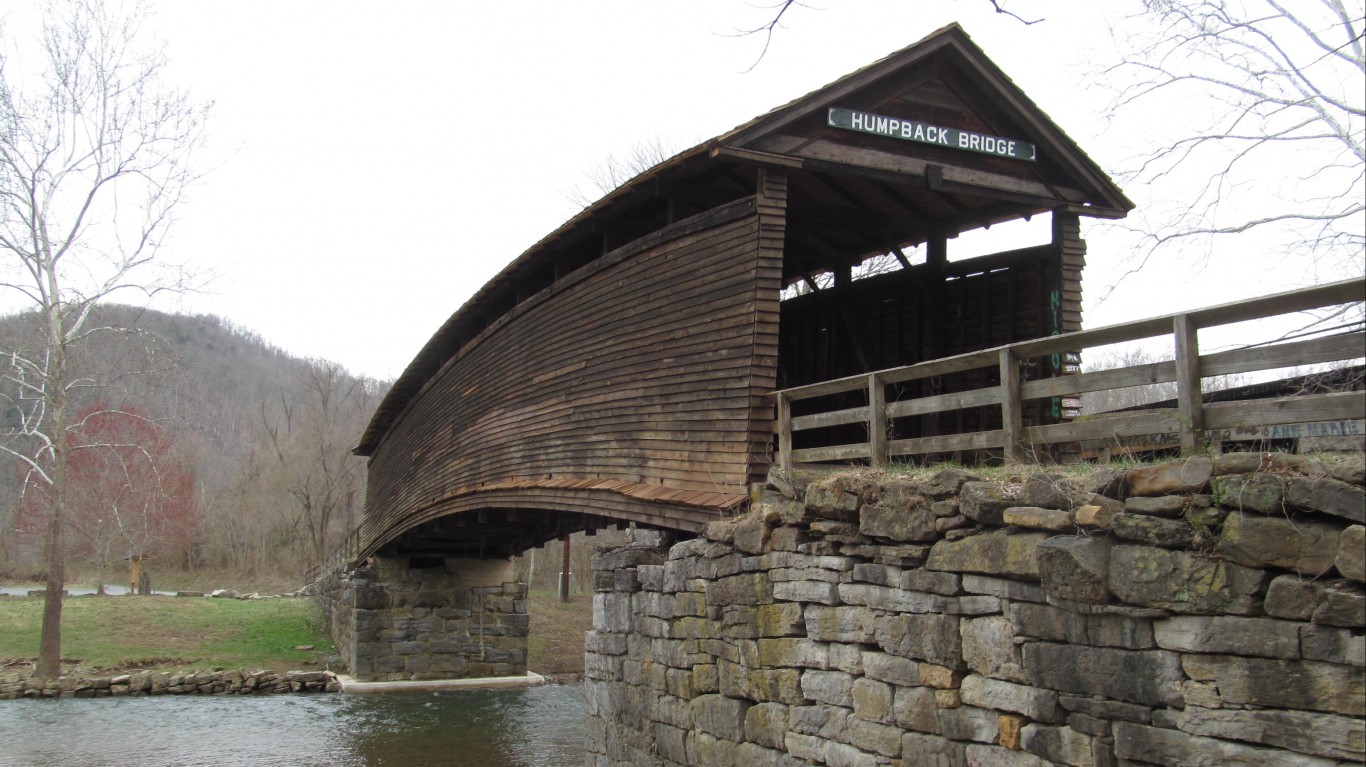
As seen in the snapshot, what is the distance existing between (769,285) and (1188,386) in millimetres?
4267

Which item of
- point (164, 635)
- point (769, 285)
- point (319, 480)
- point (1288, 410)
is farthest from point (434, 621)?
point (319, 480)

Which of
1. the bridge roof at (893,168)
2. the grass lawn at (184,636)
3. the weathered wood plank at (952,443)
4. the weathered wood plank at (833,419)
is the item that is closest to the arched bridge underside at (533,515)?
the weathered wood plank at (833,419)

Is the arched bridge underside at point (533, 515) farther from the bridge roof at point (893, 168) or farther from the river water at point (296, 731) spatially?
the river water at point (296, 731)

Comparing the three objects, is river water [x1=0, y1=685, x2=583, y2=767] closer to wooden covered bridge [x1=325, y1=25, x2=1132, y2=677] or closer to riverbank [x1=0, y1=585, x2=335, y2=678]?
riverbank [x1=0, y1=585, x2=335, y2=678]

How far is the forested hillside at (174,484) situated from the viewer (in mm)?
25406

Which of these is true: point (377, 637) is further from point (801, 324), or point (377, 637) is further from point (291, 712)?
point (801, 324)

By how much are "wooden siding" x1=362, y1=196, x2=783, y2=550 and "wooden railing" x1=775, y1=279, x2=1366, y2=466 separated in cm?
166

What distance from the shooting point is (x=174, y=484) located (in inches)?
1608

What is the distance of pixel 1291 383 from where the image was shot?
6469mm

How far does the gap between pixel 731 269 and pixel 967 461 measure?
2.61m

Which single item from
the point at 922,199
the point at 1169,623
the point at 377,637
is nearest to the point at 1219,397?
the point at 1169,623

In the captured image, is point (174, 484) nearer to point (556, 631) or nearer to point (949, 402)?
point (556, 631)


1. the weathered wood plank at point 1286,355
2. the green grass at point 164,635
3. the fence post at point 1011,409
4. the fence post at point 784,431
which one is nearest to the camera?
the weathered wood plank at point 1286,355

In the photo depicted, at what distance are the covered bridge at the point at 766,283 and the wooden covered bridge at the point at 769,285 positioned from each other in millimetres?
23
